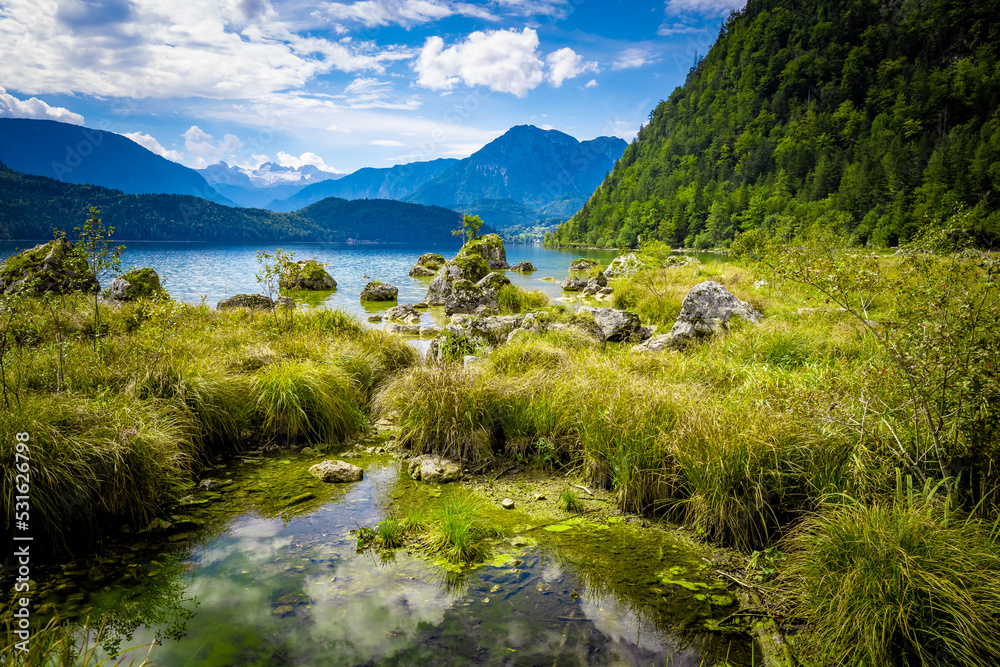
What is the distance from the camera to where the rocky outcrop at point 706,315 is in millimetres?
13242

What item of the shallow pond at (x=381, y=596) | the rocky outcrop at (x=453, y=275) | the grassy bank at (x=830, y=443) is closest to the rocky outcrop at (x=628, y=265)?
the rocky outcrop at (x=453, y=275)

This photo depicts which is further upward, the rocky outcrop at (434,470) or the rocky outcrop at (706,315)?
the rocky outcrop at (706,315)

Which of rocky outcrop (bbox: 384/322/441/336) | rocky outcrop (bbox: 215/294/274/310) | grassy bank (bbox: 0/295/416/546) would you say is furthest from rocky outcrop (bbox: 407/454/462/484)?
rocky outcrop (bbox: 215/294/274/310)

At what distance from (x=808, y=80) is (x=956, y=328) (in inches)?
6013

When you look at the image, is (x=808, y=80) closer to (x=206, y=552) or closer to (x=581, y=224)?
(x=581, y=224)

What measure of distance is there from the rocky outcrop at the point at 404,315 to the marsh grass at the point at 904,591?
19775 millimetres

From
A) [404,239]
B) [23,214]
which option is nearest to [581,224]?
[404,239]

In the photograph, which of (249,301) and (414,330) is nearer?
(414,330)

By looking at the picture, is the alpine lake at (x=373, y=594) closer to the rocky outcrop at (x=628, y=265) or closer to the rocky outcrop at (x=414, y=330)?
the rocky outcrop at (x=414, y=330)

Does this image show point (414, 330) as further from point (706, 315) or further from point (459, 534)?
point (459, 534)

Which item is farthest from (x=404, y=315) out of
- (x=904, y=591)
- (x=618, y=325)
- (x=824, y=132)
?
(x=824, y=132)

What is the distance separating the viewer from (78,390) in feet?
21.8

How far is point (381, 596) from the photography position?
450 cm

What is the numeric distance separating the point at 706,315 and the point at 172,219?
15815 cm
